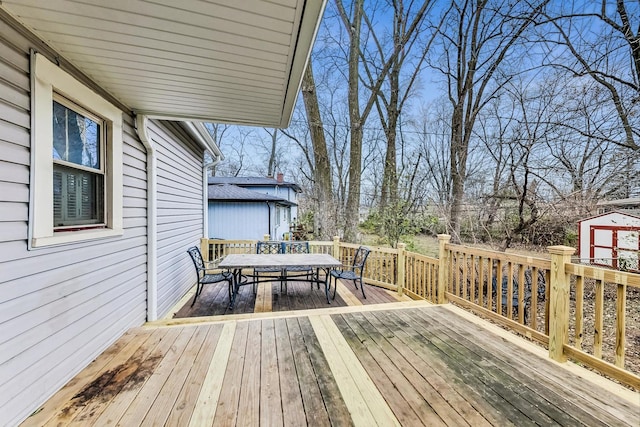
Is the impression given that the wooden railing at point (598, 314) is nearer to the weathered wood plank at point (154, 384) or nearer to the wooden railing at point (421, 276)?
the wooden railing at point (421, 276)

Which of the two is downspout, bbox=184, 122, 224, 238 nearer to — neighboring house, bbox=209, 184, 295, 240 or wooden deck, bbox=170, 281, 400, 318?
wooden deck, bbox=170, 281, 400, 318

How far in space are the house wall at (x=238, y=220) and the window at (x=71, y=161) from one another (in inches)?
331

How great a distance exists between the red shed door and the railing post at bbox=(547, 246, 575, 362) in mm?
3870

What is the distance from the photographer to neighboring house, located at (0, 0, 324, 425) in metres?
1.52

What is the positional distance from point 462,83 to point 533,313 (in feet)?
26.8

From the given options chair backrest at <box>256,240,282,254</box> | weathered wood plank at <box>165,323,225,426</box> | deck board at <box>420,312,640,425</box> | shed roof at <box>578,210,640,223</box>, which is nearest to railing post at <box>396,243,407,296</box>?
deck board at <box>420,312,640,425</box>

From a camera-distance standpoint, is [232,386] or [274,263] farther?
[274,263]

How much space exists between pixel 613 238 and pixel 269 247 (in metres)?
7.10

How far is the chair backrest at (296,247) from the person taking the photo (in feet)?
18.4

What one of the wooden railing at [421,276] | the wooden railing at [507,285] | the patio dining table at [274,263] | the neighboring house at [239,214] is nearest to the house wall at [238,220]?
the neighboring house at [239,214]

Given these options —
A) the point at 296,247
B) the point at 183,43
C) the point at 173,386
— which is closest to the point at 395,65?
the point at 296,247

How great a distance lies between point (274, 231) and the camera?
11906 mm

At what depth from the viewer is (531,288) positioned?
262 cm

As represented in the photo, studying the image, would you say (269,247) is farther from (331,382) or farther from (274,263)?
(331,382)
